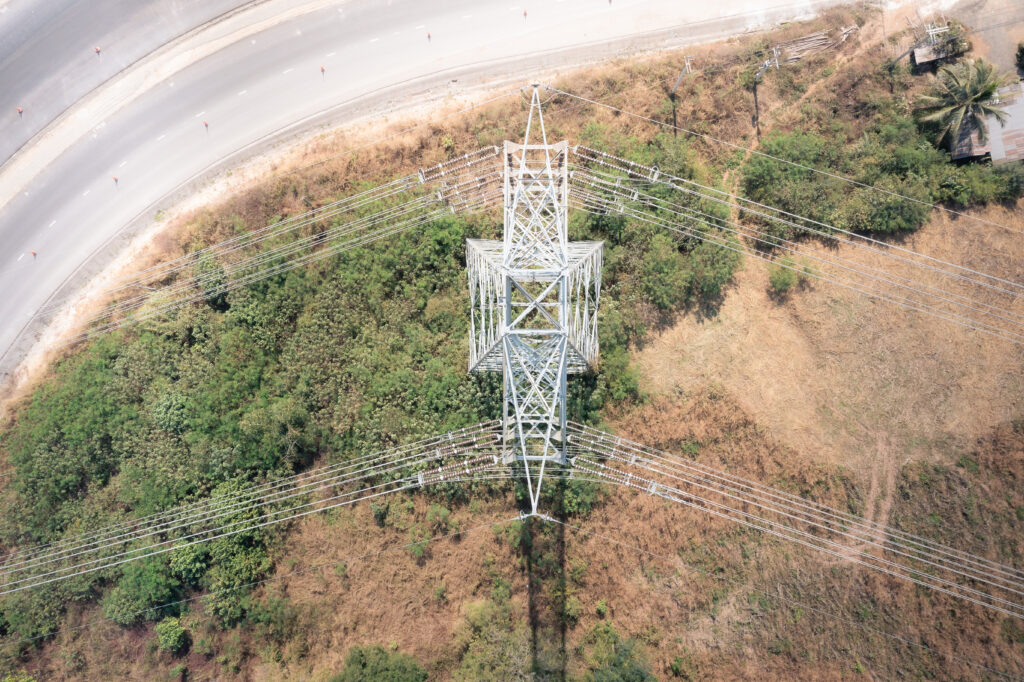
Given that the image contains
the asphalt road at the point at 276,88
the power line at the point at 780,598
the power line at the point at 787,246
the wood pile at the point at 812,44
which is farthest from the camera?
the asphalt road at the point at 276,88

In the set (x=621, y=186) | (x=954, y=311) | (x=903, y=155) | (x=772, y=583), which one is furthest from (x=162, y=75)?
(x=954, y=311)

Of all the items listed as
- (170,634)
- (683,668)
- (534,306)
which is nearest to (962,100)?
(534,306)

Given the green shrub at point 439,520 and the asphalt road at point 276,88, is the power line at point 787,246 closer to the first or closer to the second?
the asphalt road at point 276,88

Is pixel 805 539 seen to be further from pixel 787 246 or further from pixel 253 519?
pixel 253 519

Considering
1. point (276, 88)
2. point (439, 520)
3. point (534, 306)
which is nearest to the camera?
point (534, 306)

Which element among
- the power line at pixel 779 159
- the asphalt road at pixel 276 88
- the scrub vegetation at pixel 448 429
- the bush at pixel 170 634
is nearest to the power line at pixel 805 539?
the scrub vegetation at pixel 448 429

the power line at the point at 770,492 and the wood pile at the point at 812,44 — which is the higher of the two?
the wood pile at the point at 812,44

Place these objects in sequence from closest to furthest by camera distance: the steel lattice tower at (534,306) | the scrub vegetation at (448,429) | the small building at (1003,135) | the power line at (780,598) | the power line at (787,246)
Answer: the steel lattice tower at (534,306) < the power line at (780,598) < the scrub vegetation at (448,429) < the small building at (1003,135) < the power line at (787,246)
